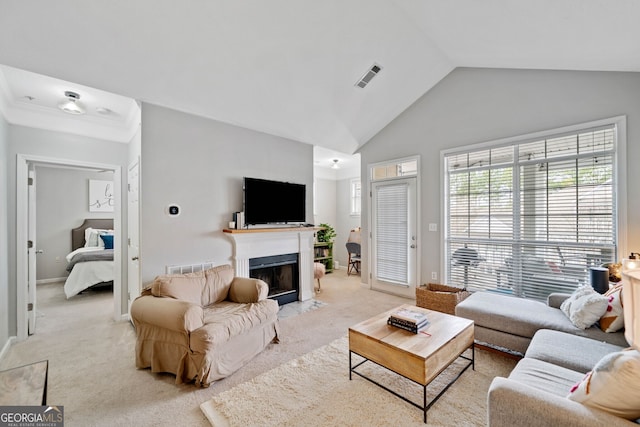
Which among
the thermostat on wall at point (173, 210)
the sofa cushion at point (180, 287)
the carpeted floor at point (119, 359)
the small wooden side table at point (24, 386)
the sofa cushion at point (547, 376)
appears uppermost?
the thermostat on wall at point (173, 210)

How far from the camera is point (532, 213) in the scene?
3252 millimetres

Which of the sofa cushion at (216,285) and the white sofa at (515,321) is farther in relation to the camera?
the sofa cushion at (216,285)

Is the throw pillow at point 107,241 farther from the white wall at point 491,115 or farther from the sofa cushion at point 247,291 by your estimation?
the white wall at point 491,115

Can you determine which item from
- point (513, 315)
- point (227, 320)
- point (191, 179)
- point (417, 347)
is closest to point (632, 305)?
point (417, 347)

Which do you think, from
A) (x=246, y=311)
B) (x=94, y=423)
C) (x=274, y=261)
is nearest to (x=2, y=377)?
(x=94, y=423)

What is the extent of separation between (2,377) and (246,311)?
4.74 ft

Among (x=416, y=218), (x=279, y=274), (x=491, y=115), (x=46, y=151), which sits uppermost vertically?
(x=491, y=115)

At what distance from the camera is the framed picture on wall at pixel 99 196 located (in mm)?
6113

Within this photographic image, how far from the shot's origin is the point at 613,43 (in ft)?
7.03

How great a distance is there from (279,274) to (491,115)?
3.65 metres

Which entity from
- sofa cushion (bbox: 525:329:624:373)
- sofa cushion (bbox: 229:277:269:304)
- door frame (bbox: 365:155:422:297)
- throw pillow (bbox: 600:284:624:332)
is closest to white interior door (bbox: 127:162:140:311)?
sofa cushion (bbox: 229:277:269:304)

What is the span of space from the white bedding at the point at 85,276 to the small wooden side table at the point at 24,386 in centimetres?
375

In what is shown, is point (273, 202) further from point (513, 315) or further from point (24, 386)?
point (513, 315)

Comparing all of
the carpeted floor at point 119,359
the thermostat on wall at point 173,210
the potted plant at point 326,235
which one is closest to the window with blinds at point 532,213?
the carpeted floor at point 119,359
